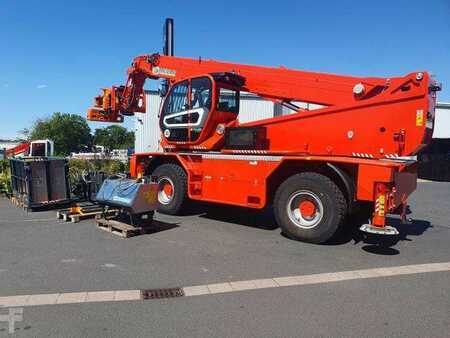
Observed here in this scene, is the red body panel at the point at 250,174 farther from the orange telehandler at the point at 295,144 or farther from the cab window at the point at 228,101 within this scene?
the cab window at the point at 228,101

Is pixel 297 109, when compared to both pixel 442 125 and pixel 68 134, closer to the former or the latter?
pixel 442 125

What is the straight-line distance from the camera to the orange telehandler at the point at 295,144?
21.9 ft

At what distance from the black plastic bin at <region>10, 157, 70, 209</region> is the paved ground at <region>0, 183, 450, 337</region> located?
1798mm

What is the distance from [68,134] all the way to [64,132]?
5.20ft

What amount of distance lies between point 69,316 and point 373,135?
562 cm

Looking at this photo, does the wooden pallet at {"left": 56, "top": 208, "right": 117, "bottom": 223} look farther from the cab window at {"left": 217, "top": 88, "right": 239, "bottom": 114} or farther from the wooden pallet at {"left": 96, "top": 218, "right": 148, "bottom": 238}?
the cab window at {"left": 217, "top": 88, "right": 239, "bottom": 114}

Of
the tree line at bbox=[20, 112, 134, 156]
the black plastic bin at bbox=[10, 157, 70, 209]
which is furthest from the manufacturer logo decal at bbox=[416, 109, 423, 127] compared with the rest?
the tree line at bbox=[20, 112, 134, 156]

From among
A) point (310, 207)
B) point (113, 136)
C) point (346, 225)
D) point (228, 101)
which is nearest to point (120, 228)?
point (310, 207)

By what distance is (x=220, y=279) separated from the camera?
5.09 metres

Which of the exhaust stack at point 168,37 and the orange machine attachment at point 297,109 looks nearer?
the orange machine attachment at point 297,109

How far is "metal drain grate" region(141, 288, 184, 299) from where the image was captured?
178 inches

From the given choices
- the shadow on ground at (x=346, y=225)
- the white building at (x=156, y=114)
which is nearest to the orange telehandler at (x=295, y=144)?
the shadow on ground at (x=346, y=225)

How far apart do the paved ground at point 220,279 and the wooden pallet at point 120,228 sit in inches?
7.7

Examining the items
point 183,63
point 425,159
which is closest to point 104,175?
point 183,63
